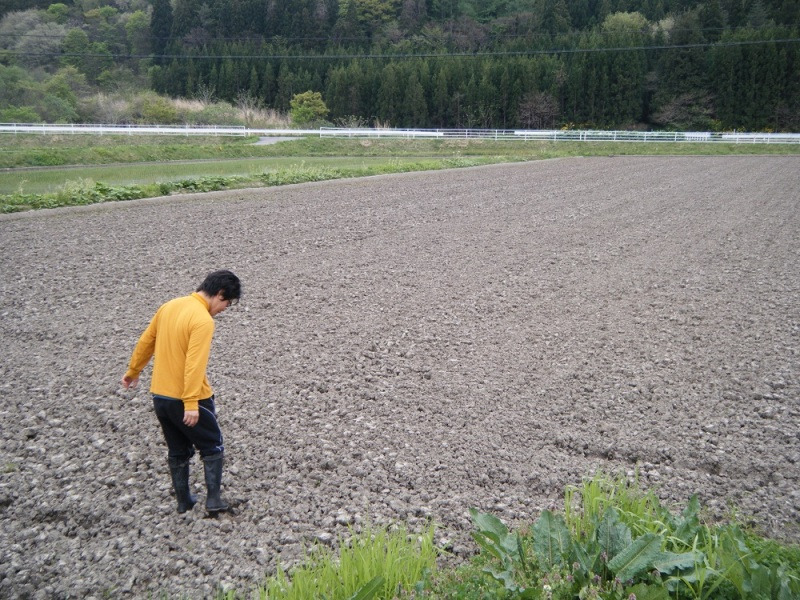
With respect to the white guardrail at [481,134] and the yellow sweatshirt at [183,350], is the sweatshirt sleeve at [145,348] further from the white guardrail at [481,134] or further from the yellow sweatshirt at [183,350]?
the white guardrail at [481,134]

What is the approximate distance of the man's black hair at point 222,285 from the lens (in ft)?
14.7

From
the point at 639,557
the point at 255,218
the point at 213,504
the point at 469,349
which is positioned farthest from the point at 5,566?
the point at 255,218

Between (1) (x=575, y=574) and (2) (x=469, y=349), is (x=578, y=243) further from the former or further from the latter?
(1) (x=575, y=574)

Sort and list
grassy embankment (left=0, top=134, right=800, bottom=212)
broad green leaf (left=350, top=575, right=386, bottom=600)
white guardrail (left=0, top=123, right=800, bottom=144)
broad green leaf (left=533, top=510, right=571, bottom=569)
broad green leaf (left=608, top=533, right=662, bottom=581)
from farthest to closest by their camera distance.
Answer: white guardrail (left=0, top=123, right=800, bottom=144) → grassy embankment (left=0, top=134, right=800, bottom=212) → broad green leaf (left=533, top=510, right=571, bottom=569) → broad green leaf (left=608, top=533, right=662, bottom=581) → broad green leaf (left=350, top=575, right=386, bottom=600)

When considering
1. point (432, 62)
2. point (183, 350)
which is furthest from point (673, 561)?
point (432, 62)

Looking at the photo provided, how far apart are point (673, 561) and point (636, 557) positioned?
0.16 m

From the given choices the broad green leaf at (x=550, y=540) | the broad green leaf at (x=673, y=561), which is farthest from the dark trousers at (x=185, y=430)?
the broad green leaf at (x=673, y=561)

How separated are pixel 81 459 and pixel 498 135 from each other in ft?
177

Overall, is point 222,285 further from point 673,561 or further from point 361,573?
point 673,561

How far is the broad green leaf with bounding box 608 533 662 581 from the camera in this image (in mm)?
3369

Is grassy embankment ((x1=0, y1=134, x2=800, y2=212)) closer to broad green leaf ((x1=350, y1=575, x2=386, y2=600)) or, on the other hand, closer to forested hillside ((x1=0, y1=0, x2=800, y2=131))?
broad green leaf ((x1=350, y1=575, x2=386, y2=600))

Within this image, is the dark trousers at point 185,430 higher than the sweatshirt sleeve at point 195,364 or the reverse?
the reverse

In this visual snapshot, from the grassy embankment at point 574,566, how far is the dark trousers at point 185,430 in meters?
0.98

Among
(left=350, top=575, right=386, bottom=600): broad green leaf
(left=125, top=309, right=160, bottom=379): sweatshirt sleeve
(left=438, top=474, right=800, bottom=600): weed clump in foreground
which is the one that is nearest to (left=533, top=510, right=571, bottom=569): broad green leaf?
(left=438, top=474, right=800, bottom=600): weed clump in foreground
